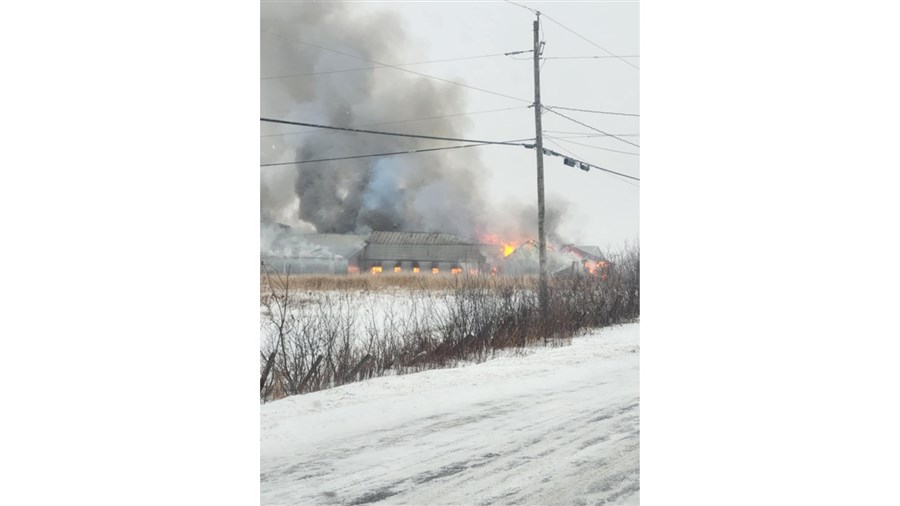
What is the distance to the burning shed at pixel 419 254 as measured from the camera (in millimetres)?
4320

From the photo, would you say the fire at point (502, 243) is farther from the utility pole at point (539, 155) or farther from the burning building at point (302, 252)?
the burning building at point (302, 252)

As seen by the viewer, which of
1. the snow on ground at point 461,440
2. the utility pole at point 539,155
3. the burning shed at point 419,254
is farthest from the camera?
the utility pole at point 539,155

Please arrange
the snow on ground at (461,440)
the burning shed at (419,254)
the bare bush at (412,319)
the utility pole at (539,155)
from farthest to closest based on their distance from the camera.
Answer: the utility pole at (539,155), the burning shed at (419,254), the bare bush at (412,319), the snow on ground at (461,440)

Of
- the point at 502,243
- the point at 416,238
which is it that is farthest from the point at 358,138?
the point at 502,243

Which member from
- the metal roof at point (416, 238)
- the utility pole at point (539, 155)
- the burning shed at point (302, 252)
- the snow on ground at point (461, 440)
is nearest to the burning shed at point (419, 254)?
the metal roof at point (416, 238)

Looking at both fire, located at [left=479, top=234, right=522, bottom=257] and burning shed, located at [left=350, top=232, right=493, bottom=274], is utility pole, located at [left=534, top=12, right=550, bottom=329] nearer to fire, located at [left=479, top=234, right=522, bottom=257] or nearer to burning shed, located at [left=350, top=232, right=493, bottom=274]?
fire, located at [left=479, top=234, right=522, bottom=257]

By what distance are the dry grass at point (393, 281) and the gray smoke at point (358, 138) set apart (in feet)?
0.89

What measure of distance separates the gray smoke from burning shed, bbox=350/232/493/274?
6cm

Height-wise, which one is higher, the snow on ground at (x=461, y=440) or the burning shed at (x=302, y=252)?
the burning shed at (x=302, y=252)

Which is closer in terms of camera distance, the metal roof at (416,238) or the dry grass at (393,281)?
the dry grass at (393,281)

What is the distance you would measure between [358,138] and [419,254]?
2.49ft

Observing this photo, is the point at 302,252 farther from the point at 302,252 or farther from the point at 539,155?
the point at 539,155
